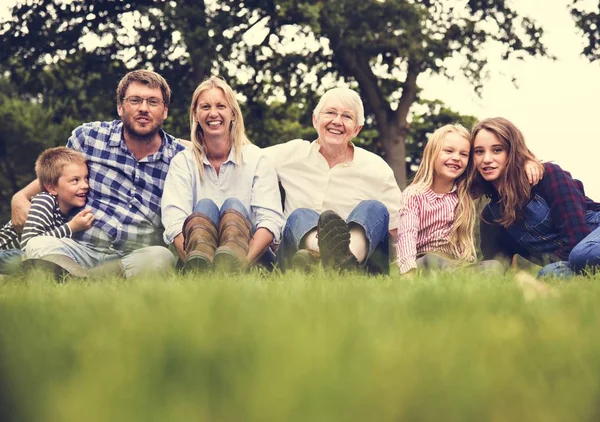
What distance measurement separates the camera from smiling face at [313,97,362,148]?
18.8ft

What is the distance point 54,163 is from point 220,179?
1.18 meters

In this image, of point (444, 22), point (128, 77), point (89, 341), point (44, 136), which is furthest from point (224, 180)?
point (44, 136)

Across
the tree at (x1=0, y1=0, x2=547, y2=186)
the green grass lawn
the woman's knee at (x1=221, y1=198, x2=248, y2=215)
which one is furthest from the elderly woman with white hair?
the tree at (x1=0, y1=0, x2=547, y2=186)

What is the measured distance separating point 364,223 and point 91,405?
3.58m

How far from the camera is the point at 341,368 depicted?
181cm

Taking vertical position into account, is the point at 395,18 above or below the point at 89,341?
above

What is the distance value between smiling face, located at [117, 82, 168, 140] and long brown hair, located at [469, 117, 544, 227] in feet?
7.48

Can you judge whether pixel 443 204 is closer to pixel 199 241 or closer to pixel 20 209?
pixel 199 241

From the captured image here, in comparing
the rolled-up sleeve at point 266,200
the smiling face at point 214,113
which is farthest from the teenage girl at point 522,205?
the smiling face at point 214,113

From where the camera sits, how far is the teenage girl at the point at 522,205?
5.31 m

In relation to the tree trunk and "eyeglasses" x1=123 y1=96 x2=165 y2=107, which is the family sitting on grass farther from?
the tree trunk

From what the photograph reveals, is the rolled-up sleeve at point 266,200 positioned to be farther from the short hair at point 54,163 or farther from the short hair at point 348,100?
the short hair at point 54,163

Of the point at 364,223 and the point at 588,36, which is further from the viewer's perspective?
the point at 588,36

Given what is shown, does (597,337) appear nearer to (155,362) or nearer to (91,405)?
(155,362)
